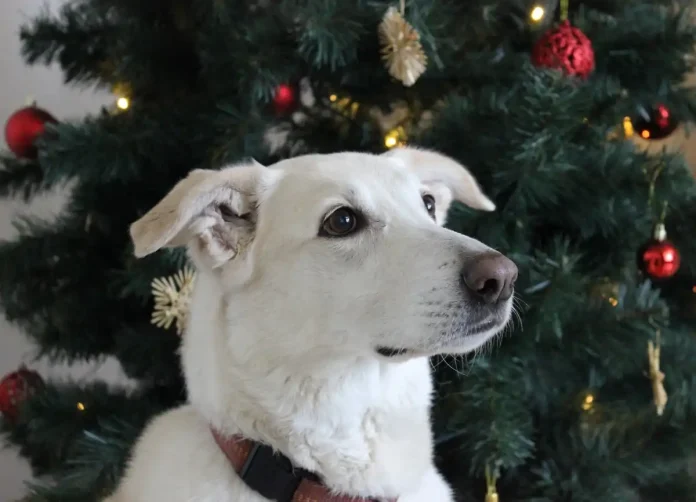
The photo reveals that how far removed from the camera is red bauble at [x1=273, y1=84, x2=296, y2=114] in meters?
1.33

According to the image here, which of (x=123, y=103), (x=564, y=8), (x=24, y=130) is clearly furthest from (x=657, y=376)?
(x=24, y=130)

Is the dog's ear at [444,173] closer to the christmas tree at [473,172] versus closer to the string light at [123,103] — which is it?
the christmas tree at [473,172]

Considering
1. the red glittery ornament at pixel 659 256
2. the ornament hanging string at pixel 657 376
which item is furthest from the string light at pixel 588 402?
the red glittery ornament at pixel 659 256

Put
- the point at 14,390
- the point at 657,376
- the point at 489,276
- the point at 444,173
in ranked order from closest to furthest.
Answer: the point at 489,276
the point at 444,173
the point at 657,376
the point at 14,390

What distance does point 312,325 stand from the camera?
1.02 meters

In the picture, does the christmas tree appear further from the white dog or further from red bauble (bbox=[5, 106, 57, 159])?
the white dog

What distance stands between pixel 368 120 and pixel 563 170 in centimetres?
46

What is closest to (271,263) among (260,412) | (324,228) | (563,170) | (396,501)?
(324,228)

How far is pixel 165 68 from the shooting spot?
1.43 m

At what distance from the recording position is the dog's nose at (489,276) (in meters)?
0.90

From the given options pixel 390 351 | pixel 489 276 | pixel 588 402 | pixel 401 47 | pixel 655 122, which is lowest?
pixel 588 402

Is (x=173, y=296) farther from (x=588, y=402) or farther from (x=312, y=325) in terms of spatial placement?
(x=588, y=402)

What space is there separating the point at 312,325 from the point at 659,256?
79cm

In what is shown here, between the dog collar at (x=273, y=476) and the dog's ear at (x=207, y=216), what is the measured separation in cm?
31
